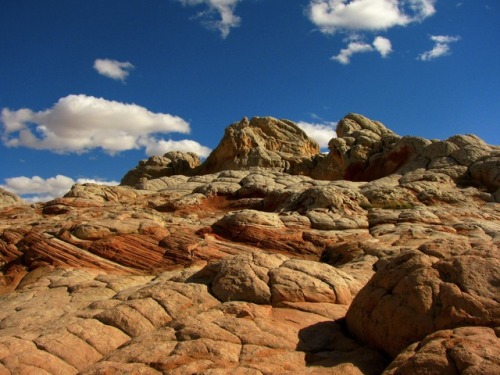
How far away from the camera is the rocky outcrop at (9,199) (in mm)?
48750

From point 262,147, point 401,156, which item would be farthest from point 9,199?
point 401,156

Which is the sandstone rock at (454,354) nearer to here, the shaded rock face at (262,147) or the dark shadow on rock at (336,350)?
the dark shadow on rock at (336,350)

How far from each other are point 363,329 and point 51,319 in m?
9.04

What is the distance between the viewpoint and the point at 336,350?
10281 mm

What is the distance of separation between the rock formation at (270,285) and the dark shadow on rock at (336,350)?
Result: 1.7 inches

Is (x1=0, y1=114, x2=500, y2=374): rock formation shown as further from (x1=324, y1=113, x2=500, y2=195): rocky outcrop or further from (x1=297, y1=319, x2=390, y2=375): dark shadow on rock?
(x1=324, y1=113, x2=500, y2=195): rocky outcrop

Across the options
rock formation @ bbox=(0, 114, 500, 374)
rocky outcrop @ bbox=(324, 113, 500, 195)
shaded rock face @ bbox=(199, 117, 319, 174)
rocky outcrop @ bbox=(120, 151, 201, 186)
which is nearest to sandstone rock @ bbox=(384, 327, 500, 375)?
rock formation @ bbox=(0, 114, 500, 374)

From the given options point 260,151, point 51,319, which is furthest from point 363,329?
point 260,151

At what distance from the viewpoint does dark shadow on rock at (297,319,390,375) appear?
930 centimetres

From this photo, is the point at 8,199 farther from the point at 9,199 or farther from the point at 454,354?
the point at 454,354

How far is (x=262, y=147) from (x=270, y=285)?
56498mm

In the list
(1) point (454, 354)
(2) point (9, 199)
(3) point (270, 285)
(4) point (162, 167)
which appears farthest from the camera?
(4) point (162, 167)

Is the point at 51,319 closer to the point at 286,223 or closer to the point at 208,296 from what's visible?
the point at 208,296

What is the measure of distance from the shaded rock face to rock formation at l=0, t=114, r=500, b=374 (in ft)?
105
